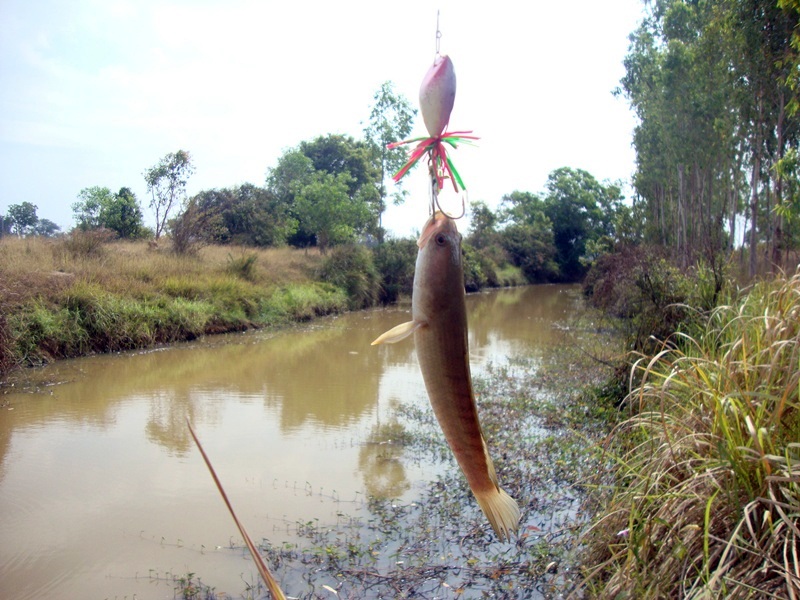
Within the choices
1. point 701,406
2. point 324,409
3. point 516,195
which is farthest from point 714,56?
point 516,195

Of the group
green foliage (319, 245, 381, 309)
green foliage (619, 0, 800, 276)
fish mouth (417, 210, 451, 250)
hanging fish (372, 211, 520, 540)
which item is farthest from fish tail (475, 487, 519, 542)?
green foliage (319, 245, 381, 309)

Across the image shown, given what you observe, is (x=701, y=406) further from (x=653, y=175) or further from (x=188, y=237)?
(x=653, y=175)

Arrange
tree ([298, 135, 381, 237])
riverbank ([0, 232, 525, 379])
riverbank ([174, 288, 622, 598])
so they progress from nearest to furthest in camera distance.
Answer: riverbank ([174, 288, 622, 598])
riverbank ([0, 232, 525, 379])
tree ([298, 135, 381, 237])

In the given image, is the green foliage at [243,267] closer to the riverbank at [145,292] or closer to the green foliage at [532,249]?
the riverbank at [145,292]

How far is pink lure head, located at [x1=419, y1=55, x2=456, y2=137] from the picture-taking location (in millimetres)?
917

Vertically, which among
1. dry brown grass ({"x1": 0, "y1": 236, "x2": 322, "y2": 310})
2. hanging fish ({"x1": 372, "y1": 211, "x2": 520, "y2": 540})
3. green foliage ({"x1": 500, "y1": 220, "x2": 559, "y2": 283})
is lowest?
hanging fish ({"x1": 372, "y1": 211, "x2": 520, "y2": 540})

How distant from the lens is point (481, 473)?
1.02m

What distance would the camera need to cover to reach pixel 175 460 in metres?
7.20

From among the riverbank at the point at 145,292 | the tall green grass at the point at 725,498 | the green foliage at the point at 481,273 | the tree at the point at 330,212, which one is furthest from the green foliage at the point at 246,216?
the tall green grass at the point at 725,498

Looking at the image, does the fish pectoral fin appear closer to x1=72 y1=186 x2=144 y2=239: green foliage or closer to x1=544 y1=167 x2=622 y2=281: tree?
x1=72 y1=186 x2=144 y2=239: green foliage

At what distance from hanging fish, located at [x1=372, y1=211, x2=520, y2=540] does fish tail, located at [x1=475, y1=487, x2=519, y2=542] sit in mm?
54

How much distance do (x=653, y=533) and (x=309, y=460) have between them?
4.75 meters

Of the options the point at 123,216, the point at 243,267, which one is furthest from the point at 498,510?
the point at 123,216

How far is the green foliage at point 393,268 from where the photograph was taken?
25.2 m
